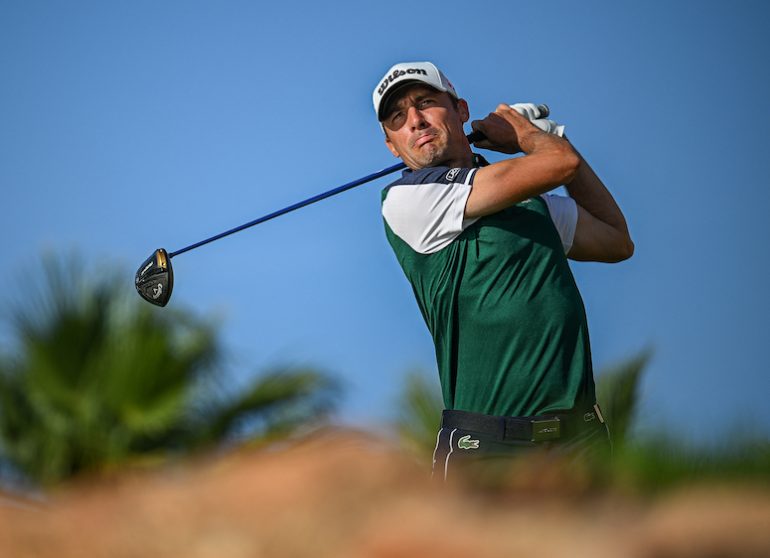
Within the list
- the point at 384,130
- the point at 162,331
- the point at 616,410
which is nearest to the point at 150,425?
the point at 162,331

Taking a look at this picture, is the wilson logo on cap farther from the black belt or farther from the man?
the black belt

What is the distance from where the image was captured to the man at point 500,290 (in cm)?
273

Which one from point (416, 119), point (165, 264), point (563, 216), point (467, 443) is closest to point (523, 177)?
point (563, 216)

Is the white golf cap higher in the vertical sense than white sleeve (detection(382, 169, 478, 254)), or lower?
higher

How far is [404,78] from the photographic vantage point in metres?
3.26

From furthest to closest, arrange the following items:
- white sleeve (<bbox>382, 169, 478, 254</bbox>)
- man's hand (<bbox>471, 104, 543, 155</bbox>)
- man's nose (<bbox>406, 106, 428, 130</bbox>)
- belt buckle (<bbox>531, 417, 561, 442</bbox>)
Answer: man's nose (<bbox>406, 106, 428, 130</bbox>), man's hand (<bbox>471, 104, 543, 155</bbox>), white sleeve (<bbox>382, 169, 478, 254</bbox>), belt buckle (<bbox>531, 417, 561, 442</bbox>)

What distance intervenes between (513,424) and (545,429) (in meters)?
0.15

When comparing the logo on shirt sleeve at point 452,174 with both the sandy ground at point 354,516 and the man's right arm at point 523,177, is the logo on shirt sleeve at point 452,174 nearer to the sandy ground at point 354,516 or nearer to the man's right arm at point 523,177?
the man's right arm at point 523,177

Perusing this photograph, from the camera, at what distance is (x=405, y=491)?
18.5 inches

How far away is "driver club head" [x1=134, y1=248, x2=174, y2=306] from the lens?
4.19m

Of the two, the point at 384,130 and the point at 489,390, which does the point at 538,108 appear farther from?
the point at 489,390

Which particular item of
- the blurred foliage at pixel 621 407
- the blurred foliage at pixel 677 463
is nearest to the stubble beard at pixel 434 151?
the blurred foliage at pixel 621 407

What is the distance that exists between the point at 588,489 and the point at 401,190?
257 centimetres

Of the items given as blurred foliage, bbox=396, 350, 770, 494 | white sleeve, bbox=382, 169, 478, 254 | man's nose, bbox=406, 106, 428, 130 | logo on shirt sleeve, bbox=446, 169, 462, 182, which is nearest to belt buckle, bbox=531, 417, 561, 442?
white sleeve, bbox=382, 169, 478, 254
